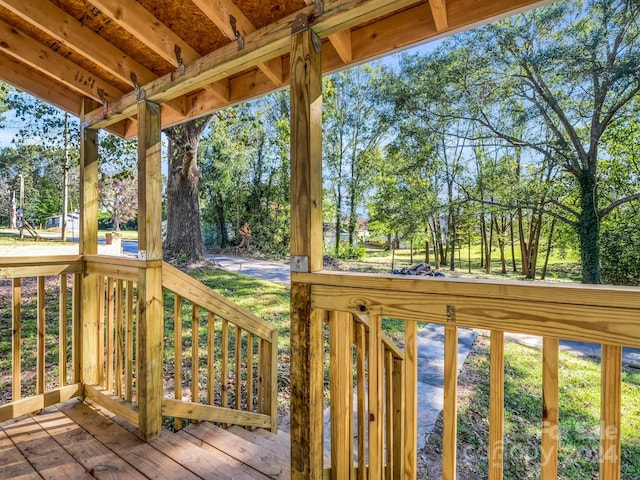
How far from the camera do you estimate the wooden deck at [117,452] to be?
5.00ft

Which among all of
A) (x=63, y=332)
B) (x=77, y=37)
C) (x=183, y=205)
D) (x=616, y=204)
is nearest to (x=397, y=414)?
(x=63, y=332)

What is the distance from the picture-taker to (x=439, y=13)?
3.89 ft

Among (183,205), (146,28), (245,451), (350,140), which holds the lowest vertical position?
(245,451)

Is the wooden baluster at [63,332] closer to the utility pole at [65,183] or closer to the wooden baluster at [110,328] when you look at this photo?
the wooden baluster at [110,328]

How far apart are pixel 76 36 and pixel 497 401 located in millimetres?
2417

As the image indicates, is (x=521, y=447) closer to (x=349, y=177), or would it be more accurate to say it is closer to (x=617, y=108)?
(x=617, y=108)

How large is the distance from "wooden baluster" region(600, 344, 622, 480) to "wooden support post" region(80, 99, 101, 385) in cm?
263

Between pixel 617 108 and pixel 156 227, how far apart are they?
9.20 m

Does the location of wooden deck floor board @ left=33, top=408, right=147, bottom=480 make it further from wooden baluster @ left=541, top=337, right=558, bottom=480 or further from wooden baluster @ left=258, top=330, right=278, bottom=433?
wooden baluster @ left=541, top=337, right=558, bottom=480

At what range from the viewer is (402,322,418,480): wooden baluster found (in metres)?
1.02

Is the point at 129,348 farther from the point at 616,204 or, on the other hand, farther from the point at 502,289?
the point at 616,204

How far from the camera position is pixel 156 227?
1.86 metres

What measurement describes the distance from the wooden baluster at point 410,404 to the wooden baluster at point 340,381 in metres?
0.25

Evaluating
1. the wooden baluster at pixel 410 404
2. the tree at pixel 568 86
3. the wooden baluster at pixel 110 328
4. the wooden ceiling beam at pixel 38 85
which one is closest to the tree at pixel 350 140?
the tree at pixel 568 86
